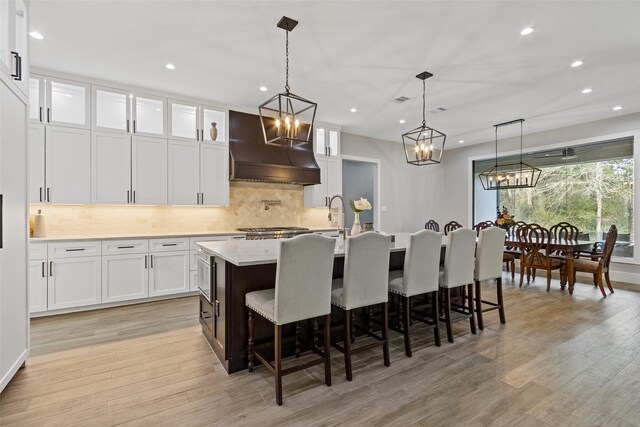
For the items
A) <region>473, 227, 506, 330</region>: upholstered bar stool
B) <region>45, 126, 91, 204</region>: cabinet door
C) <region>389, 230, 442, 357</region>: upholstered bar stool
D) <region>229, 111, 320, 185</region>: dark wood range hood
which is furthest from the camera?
<region>229, 111, 320, 185</region>: dark wood range hood

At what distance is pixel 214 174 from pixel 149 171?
2.99 feet

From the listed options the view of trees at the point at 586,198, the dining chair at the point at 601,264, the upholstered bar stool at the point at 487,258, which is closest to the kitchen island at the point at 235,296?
the upholstered bar stool at the point at 487,258

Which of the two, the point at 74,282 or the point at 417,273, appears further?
the point at 74,282

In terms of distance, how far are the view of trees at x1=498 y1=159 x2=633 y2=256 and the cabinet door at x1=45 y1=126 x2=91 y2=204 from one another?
8.27 m

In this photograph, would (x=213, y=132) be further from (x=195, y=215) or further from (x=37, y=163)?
(x=37, y=163)

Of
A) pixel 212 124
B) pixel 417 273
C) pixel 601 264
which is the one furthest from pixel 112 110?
pixel 601 264

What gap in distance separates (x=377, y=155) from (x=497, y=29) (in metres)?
4.43

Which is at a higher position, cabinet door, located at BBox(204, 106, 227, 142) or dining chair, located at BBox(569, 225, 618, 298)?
cabinet door, located at BBox(204, 106, 227, 142)

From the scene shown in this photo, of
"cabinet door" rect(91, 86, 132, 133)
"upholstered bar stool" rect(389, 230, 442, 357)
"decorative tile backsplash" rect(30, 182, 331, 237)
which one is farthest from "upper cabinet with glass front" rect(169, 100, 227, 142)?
"upholstered bar stool" rect(389, 230, 442, 357)

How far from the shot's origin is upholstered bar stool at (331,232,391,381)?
2.32m

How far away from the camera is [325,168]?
609 cm

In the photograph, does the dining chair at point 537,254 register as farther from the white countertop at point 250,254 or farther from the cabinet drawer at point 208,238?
the cabinet drawer at point 208,238

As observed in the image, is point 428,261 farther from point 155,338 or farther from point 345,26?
point 155,338

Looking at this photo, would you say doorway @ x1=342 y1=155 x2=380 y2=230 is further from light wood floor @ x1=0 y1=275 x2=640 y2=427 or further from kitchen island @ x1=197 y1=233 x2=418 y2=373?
kitchen island @ x1=197 y1=233 x2=418 y2=373
